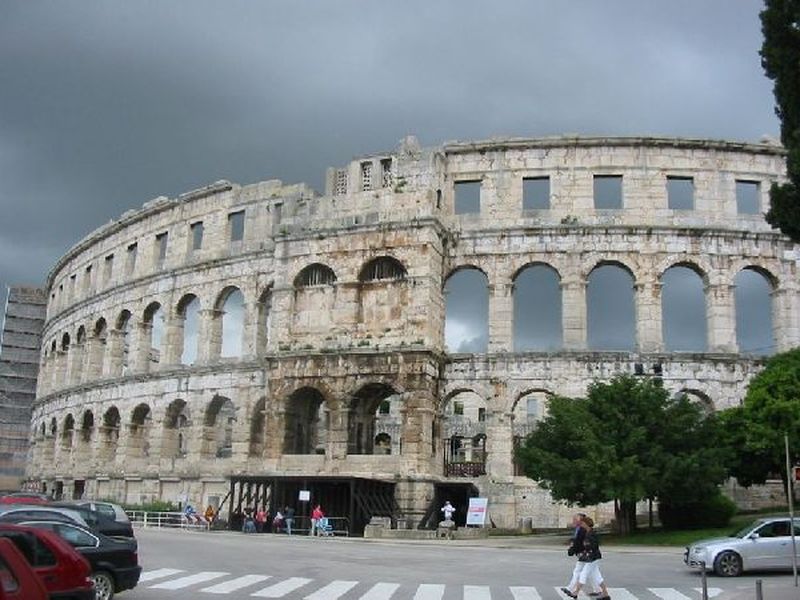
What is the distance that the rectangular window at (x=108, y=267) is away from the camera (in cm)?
5184

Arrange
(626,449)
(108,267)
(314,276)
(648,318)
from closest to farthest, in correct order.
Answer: (626,449) → (648,318) → (314,276) → (108,267)

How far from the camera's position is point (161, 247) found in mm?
48438

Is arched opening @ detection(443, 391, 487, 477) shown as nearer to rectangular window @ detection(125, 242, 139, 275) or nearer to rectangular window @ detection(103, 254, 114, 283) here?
rectangular window @ detection(125, 242, 139, 275)

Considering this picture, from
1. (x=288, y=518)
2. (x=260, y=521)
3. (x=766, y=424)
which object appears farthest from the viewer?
(x=260, y=521)

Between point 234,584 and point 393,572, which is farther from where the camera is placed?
point 393,572

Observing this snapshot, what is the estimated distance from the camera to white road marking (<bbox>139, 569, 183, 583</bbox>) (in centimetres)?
1653

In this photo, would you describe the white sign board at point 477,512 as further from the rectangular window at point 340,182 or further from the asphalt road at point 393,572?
the rectangular window at point 340,182

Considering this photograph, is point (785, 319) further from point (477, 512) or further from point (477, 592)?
point (477, 592)

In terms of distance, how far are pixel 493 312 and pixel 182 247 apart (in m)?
17.6

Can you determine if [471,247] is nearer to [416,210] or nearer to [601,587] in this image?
Result: [416,210]

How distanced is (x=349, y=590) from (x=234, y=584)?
2.11 metres

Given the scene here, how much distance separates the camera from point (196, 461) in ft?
135

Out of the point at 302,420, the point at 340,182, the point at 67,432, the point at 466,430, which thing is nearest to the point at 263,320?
the point at 302,420

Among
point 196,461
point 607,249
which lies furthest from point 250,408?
point 607,249
